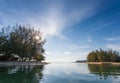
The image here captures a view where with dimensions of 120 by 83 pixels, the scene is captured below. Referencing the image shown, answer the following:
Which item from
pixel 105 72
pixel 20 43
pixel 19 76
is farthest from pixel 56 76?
pixel 20 43

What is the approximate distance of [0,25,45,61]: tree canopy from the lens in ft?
186

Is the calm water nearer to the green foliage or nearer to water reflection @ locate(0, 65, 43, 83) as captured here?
water reflection @ locate(0, 65, 43, 83)

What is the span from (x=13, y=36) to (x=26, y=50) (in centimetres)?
707

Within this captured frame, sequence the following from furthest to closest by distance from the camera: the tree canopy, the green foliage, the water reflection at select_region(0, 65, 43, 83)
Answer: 1. the green foliage
2. the tree canopy
3. the water reflection at select_region(0, 65, 43, 83)

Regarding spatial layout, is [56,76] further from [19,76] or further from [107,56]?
[107,56]

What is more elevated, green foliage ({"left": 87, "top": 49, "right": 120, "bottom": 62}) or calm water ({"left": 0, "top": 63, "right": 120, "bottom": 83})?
green foliage ({"left": 87, "top": 49, "right": 120, "bottom": 62})

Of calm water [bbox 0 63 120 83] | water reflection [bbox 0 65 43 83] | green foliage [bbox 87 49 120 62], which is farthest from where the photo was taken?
green foliage [bbox 87 49 120 62]

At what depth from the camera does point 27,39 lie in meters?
66.0

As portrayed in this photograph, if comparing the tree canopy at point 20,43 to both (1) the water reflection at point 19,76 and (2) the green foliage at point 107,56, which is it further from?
(2) the green foliage at point 107,56

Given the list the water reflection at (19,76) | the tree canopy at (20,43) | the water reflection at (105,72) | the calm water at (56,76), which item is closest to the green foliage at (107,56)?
the tree canopy at (20,43)

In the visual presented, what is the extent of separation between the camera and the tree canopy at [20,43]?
56719 mm

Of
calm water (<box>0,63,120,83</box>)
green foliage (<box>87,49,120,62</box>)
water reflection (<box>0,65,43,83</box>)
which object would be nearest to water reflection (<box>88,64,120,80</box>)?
calm water (<box>0,63,120,83</box>)

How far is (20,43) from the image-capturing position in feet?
194

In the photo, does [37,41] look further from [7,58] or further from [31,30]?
[7,58]
